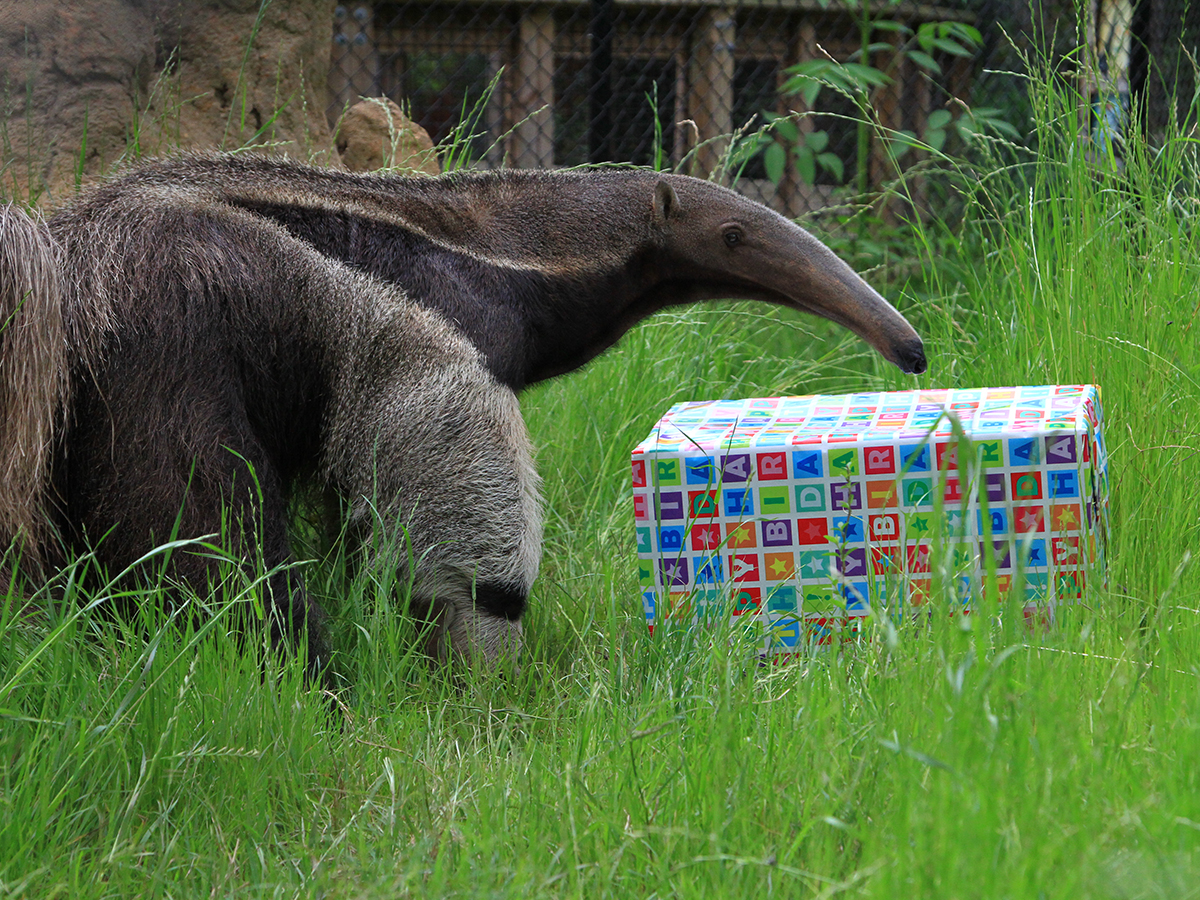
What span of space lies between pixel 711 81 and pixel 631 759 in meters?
6.83

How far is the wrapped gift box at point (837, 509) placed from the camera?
297 cm

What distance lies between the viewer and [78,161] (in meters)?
4.51

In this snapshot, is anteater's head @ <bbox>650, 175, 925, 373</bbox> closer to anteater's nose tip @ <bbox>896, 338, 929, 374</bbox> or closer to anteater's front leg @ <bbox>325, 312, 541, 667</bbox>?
anteater's nose tip @ <bbox>896, 338, 929, 374</bbox>

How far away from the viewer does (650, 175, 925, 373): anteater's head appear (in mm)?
3461

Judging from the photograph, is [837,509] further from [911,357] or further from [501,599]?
[501,599]

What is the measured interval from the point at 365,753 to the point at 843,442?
142 centimetres

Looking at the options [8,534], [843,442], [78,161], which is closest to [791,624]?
[843,442]

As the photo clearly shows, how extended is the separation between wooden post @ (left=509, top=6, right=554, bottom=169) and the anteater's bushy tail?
18.4 feet

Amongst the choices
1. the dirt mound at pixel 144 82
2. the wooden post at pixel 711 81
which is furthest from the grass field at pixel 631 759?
the wooden post at pixel 711 81

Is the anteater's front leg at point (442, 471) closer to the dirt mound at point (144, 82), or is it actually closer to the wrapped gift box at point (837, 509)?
the wrapped gift box at point (837, 509)

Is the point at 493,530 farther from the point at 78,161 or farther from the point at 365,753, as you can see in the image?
the point at 78,161

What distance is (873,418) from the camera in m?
3.29

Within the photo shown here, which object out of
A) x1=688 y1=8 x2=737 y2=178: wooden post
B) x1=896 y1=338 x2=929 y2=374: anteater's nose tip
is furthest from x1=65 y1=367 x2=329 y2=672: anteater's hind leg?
x1=688 y1=8 x2=737 y2=178: wooden post

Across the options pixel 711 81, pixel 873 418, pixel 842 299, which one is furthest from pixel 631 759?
pixel 711 81
